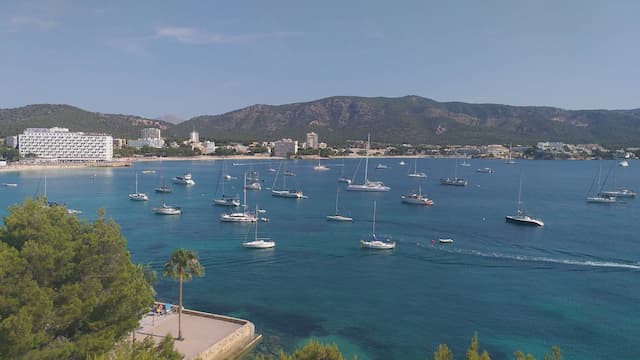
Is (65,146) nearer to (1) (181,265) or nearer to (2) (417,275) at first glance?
(2) (417,275)

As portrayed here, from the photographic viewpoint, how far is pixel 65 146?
16525cm

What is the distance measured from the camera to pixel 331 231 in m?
54.5

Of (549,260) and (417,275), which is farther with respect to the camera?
(549,260)

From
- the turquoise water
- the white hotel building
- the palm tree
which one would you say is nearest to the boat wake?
the turquoise water

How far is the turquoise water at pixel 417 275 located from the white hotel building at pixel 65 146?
95302 mm

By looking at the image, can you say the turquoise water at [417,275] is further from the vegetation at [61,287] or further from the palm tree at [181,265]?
the vegetation at [61,287]

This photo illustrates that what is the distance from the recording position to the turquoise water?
86.8 feet

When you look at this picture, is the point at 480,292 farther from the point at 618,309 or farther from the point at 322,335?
the point at 322,335

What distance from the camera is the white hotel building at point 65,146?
16300 cm

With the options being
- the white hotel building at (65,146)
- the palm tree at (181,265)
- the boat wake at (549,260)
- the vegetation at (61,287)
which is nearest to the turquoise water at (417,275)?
the boat wake at (549,260)

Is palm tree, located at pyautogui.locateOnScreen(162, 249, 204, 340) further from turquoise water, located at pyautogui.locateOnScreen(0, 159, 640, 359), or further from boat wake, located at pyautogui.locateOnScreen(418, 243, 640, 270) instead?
boat wake, located at pyautogui.locateOnScreen(418, 243, 640, 270)

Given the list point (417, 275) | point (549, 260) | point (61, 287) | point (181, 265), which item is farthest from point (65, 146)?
point (61, 287)

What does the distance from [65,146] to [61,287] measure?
548ft

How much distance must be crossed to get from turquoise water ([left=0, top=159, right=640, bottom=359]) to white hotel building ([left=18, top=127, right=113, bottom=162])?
313 feet
